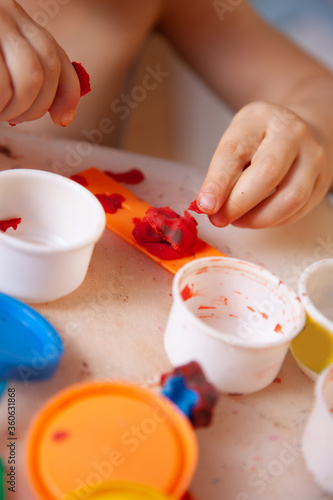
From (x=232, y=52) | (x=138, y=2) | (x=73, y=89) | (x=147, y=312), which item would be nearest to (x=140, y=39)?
(x=138, y=2)

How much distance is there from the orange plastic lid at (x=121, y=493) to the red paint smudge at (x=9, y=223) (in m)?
0.41

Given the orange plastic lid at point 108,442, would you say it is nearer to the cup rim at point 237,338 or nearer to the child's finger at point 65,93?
the cup rim at point 237,338

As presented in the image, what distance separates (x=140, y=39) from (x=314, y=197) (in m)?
0.67

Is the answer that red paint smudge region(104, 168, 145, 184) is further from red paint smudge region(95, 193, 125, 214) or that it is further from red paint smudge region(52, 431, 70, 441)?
red paint smudge region(52, 431, 70, 441)

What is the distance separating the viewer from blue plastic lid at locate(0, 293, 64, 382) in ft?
1.73

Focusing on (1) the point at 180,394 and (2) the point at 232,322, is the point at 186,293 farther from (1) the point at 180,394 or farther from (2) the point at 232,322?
(1) the point at 180,394

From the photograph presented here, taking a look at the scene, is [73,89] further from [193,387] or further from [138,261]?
[193,387]

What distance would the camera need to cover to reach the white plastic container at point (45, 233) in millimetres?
601

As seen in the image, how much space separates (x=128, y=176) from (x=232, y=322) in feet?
1.23

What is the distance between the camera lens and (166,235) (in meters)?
0.77

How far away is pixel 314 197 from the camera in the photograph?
0.90 metres

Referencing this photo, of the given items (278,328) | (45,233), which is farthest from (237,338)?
(45,233)

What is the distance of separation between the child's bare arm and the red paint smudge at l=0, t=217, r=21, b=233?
264 mm

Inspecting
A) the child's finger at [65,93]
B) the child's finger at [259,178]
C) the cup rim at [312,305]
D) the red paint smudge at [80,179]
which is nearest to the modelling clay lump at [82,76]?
the child's finger at [65,93]
